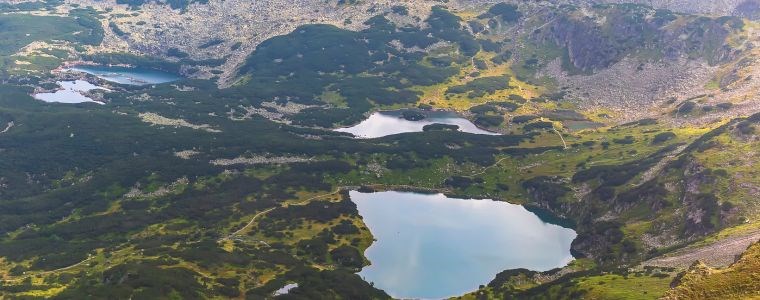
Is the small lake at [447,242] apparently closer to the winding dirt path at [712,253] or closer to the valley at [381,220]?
the valley at [381,220]

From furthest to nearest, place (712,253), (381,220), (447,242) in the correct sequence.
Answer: (381,220) < (447,242) < (712,253)

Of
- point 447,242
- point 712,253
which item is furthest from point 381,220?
point 712,253

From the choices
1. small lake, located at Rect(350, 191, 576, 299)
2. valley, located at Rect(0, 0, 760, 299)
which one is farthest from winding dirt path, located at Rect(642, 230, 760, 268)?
small lake, located at Rect(350, 191, 576, 299)

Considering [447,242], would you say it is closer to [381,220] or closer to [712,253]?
[381,220]

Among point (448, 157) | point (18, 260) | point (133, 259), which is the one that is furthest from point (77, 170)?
point (448, 157)

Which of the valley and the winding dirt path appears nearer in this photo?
the winding dirt path

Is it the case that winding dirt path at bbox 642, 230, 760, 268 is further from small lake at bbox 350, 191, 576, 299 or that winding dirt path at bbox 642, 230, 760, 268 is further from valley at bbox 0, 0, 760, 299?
small lake at bbox 350, 191, 576, 299

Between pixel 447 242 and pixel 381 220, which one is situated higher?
pixel 381 220

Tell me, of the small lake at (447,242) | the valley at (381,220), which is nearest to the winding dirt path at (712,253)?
the valley at (381,220)
